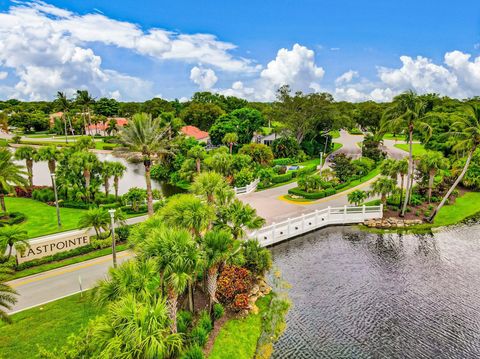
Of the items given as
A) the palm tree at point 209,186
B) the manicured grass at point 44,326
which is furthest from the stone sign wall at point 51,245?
the palm tree at point 209,186

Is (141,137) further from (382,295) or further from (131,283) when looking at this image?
(382,295)

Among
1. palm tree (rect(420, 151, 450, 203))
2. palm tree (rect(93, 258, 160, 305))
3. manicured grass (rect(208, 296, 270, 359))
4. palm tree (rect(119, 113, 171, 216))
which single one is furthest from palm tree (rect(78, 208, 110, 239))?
palm tree (rect(420, 151, 450, 203))

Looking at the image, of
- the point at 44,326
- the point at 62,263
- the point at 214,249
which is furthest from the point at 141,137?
the point at 44,326

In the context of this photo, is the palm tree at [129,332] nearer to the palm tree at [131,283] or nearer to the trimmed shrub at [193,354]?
the palm tree at [131,283]

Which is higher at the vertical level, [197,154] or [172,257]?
[197,154]

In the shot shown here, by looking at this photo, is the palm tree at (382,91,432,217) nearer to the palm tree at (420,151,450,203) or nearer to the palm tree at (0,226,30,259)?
the palm tree at (420,151,450,203)

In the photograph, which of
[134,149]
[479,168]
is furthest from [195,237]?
[479,168]

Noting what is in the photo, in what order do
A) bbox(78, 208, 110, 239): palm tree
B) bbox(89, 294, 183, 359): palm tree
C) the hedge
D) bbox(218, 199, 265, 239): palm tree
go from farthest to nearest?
the hedge → bbox(78, 208, 110, 239): palm tree → bbox(218, 199, 265, 239): palm tree → bbox(89, 294, 183, 359): palm tree
